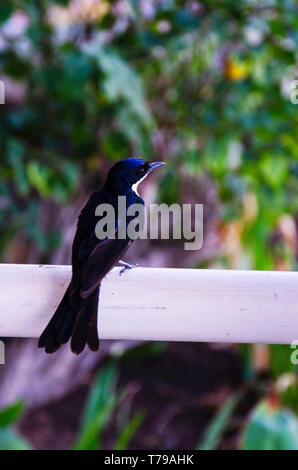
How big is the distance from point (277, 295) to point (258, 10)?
98 centimetres

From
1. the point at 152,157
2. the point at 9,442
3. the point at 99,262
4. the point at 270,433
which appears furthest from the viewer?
the point at 152,157

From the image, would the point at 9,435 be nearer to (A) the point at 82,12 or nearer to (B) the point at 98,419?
(B) the point at 98,419

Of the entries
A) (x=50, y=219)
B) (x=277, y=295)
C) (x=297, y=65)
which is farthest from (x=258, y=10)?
(x=50, y=219)

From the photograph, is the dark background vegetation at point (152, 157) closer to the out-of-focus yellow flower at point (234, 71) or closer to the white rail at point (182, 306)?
the out-of-focus yellow flower at point (234, 71)

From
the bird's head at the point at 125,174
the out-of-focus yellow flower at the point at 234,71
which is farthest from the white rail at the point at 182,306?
the out-of-focus yellow flower at the point at 234,71

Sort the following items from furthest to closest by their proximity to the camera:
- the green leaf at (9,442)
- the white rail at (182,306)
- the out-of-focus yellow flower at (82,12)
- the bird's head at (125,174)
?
the out-of-focus yellow flower at (82,12) → the green leaf at (9,442) → the bird's head at (125,174) → the white rail at (182,306)

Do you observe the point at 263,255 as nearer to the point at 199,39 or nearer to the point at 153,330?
the point at 199,39

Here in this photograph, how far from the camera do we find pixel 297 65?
1.84 meters

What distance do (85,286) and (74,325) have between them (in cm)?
6

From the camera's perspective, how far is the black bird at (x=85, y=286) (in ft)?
3.29

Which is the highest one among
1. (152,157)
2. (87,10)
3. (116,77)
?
(87,10)

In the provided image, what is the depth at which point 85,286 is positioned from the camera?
1036 mm

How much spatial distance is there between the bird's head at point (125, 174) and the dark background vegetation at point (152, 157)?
216 mm


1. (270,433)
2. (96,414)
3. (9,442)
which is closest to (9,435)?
(9,442)
